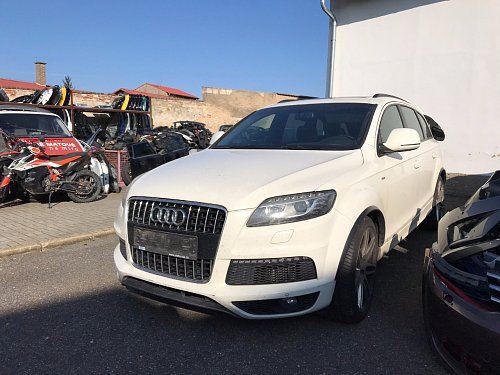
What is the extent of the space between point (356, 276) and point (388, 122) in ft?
Result: 5.89

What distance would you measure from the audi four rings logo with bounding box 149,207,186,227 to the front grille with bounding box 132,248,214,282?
246mm

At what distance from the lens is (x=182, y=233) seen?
2633mm

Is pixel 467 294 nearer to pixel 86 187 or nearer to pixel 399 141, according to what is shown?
pixel 399 141

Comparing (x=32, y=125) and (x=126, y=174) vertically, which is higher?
(x=32, y=125)

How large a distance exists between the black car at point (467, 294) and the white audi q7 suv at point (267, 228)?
0.54 meters

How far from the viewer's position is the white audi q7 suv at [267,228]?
8.28 ft

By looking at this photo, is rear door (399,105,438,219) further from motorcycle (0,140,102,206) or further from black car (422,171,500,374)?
motorcycle (0,140,102,206)

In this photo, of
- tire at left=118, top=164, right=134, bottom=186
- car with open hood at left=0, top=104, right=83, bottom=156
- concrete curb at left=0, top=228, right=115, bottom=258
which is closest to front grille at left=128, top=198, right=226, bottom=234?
concrete curb at left=0, top=228, right=115, bottom=258

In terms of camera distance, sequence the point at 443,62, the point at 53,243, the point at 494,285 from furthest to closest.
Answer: the point at 443,62 → the point at 53,243 → the point at 494,285

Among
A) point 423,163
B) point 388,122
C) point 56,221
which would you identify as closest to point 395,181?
point 388,122

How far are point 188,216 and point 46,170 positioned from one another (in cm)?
548

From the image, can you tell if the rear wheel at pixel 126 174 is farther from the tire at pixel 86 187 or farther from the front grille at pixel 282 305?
the front grille at pixel 282 305

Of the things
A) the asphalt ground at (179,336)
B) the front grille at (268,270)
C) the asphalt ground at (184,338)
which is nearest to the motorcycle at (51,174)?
the asphalt ground at (179,336)

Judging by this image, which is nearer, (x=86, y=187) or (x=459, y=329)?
(x=459, y=329)
